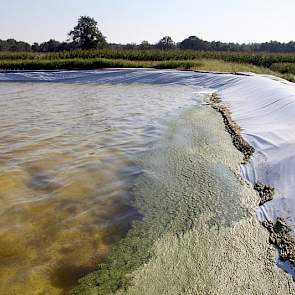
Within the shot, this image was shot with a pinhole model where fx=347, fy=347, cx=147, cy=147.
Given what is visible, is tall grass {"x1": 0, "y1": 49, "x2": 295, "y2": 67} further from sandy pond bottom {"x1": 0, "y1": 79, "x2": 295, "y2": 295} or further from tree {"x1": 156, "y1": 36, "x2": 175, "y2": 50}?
tree {"x1": 156, "y1": 36, "x2": 175, "y2": 50}

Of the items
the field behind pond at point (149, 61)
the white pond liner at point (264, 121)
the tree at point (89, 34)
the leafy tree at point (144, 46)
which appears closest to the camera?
the white pond liner at point (264, 121)

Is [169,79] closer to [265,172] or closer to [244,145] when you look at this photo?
[244,145]

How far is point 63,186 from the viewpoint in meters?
3.34

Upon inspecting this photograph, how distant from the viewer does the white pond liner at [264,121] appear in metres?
2.84

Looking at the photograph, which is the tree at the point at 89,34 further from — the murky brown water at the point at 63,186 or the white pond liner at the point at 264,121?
the murky brown water at the point at 63,186

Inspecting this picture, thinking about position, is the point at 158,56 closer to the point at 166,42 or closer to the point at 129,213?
the point at 129,213

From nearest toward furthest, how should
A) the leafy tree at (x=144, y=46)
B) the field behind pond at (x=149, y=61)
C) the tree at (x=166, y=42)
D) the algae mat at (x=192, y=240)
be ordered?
the algae mat at (x=192, y=240) < the field behind pond at (x=149, y=61) < the leafy tree at (x=144, y=46) < the tree at (x=166, y=42)

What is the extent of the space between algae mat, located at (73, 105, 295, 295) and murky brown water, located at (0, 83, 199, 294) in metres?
0.18

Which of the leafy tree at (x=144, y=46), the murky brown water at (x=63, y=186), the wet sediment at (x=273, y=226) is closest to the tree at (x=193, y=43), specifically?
the leafy tree at (x=144, y=46)

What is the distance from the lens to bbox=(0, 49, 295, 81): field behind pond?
1438 centimetres

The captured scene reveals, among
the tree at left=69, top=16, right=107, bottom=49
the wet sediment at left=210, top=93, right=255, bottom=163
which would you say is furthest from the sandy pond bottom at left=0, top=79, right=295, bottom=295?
the tree at left=69, top=16, right=107, bottom=49

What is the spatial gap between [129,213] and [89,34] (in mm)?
30060

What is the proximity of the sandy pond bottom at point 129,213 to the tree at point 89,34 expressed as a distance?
86.8 ft

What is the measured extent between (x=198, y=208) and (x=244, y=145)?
68.6 inches
